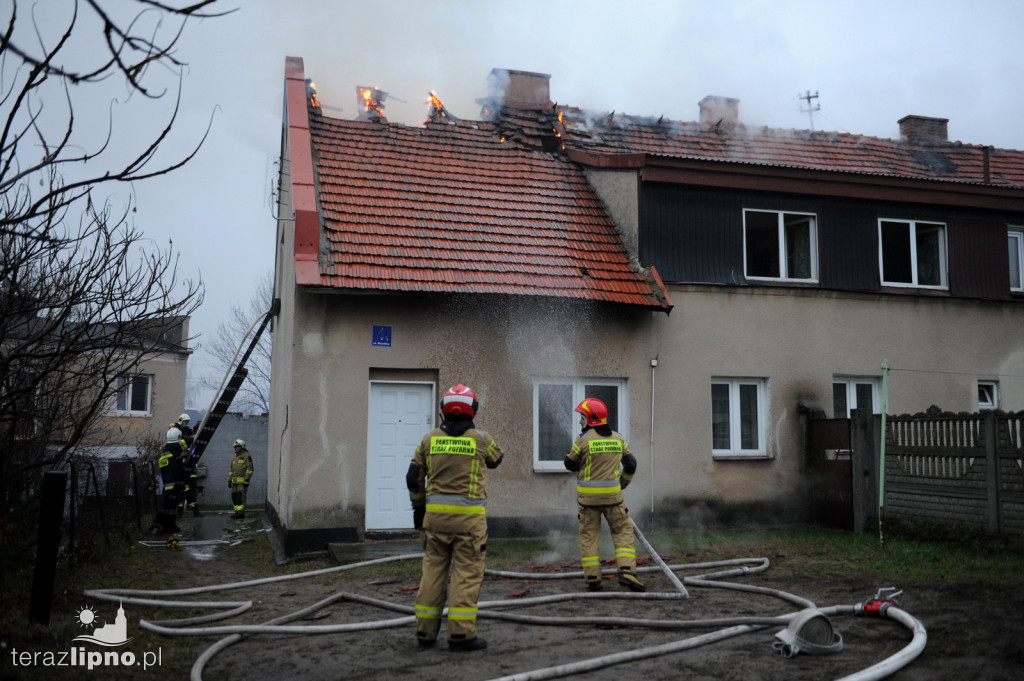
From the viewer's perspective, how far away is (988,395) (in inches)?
547

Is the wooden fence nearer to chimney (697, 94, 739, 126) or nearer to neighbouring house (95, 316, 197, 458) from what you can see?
chimney (697, 94, 739, 126)

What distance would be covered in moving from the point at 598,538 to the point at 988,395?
9053 mm

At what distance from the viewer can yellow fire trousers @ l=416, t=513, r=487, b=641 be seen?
20.1 feet

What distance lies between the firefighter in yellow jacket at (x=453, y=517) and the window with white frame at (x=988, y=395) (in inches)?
415

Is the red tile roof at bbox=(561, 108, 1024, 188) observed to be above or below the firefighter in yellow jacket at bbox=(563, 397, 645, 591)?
above

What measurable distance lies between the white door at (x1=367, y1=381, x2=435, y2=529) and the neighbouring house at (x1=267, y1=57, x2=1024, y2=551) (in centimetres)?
3

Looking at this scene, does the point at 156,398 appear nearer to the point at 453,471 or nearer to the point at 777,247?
the point at 777,247

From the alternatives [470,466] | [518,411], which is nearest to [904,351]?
[518,411]

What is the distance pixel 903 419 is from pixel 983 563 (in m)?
2.48

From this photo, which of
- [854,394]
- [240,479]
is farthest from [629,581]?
[240,479]

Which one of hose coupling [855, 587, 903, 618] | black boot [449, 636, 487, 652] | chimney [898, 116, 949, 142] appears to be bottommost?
black boot [449, 636, 487, 652]

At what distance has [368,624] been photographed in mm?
6559

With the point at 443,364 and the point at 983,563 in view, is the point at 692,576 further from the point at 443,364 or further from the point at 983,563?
the point at 443,364

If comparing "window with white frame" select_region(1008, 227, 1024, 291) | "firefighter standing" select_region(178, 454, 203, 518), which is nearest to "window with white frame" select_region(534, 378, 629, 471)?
"firefighter standing" select_region(178, 454, 203, 518)
